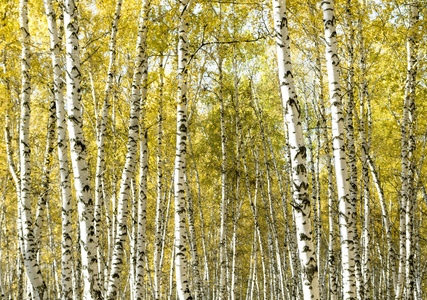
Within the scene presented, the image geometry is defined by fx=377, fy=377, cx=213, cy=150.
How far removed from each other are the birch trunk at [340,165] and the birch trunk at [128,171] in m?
2.88

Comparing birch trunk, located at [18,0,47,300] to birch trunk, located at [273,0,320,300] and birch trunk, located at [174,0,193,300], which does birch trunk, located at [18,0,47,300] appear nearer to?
birch trunk, located at [174,0,193,300]

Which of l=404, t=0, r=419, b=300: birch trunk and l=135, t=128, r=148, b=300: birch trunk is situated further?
l=404, t=0, r=419, b=300: birch trunk

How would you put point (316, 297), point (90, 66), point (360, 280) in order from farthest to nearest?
point (90, 66), point (360, 280), point (316, 297)

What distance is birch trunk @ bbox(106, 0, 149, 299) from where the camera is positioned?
5.48 meters

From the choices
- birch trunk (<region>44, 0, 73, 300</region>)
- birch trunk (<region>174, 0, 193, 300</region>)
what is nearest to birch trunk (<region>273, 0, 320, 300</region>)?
birch trunk (<region>174, 0, 193, 300</region>)

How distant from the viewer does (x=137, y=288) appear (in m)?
6.12

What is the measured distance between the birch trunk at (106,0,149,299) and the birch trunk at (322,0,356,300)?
2.88 meters

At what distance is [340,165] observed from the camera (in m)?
4.69

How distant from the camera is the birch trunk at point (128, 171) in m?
5.48

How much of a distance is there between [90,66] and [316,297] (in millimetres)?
7948

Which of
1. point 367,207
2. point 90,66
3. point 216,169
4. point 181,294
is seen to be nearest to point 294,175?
point 181,294

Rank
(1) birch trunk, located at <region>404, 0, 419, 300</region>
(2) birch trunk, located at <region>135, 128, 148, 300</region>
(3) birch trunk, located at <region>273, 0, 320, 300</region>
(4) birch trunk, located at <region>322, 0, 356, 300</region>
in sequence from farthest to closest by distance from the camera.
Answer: (1) birch trunk, located at <region>404, 0, 419, 300</region> → (2) birch trunk, located at <region>135, 128, 148, 300</region> → (4) birch trunk, located at <region>322, 0, 356, 300</region> → (3) birch trunk, located at <region>273, 0, 320, 300</region>

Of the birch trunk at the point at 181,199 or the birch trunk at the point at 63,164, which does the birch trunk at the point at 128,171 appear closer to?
the birch trunk at the point at 63,164

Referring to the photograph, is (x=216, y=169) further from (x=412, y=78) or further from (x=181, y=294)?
(x=181, y=294)
